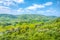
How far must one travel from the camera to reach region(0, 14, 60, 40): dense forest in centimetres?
331

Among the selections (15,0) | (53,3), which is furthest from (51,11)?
(15,0)

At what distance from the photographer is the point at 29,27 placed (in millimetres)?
3402

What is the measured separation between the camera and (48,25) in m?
3.35

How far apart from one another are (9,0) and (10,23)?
585 mm

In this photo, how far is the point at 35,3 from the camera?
3455mm

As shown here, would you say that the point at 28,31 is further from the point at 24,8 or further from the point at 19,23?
the point at 24,8

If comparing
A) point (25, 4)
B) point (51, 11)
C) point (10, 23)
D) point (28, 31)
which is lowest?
point (28, 31)

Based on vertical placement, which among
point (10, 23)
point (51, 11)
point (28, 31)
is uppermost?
point (51, 11)

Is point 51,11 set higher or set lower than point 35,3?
lower

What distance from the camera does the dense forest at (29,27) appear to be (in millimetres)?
3307

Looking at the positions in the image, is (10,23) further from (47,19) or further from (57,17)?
(57,17)

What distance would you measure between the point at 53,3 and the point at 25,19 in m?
0.83

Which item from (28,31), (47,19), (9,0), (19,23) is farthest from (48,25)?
(9,0)

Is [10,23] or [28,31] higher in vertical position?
[10,23]
